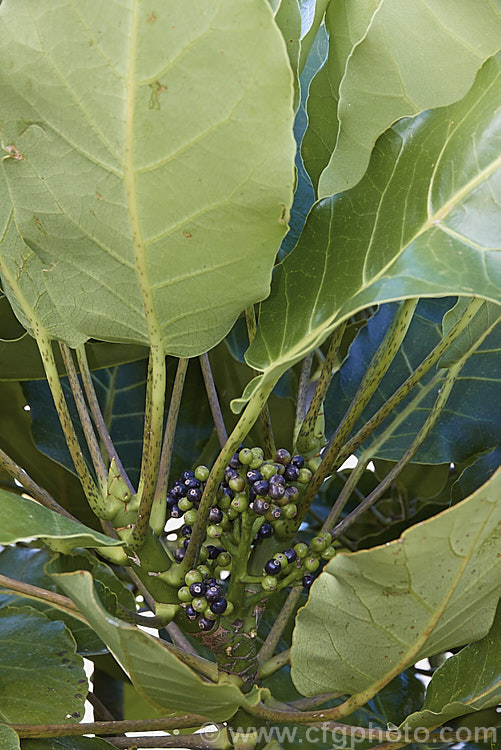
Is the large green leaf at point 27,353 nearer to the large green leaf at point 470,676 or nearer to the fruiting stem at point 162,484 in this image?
the fruiting stem at point 162,484

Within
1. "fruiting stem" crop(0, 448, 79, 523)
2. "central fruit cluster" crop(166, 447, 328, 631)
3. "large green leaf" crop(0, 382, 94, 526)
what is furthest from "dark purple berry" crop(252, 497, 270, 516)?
"large green leaf" crop(0, 382, 94, 526)

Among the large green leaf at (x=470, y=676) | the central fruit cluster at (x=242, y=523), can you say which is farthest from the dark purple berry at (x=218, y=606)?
the large green leaf at (x=470, y=676)

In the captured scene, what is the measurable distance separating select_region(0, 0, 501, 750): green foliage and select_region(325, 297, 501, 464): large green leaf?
5 centimetres

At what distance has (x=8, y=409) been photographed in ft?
1.97

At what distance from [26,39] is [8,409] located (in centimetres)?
38

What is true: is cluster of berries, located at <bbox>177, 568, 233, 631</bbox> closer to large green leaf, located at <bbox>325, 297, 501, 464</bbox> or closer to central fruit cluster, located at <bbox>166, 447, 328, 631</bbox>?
central fruit cluster, located at <bbox>166, 447, 328, 631</bbox>

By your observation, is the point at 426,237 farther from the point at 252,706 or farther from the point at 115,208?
the point at 252,706

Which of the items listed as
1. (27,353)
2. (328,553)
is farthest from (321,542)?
(27,353)

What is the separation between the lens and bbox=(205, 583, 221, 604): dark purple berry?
0.36 m

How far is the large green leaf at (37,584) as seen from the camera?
492mm

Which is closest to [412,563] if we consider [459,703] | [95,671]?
[459,703]

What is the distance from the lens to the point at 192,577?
0.37 m

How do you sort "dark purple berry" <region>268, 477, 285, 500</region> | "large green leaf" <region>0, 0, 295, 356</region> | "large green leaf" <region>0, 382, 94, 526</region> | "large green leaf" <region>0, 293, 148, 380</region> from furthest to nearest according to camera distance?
1. "large green leaf" <region>0, 382, 94, 526</region>
2. "large green leaf" <region>0, 293, 148, 380</region>
3. "dark purple berry" <region>268, 477, 285, 500</region>
4. "large green leaf" <region>0, 0, 295, 356</region>

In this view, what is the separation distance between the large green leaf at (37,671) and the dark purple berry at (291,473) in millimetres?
175
